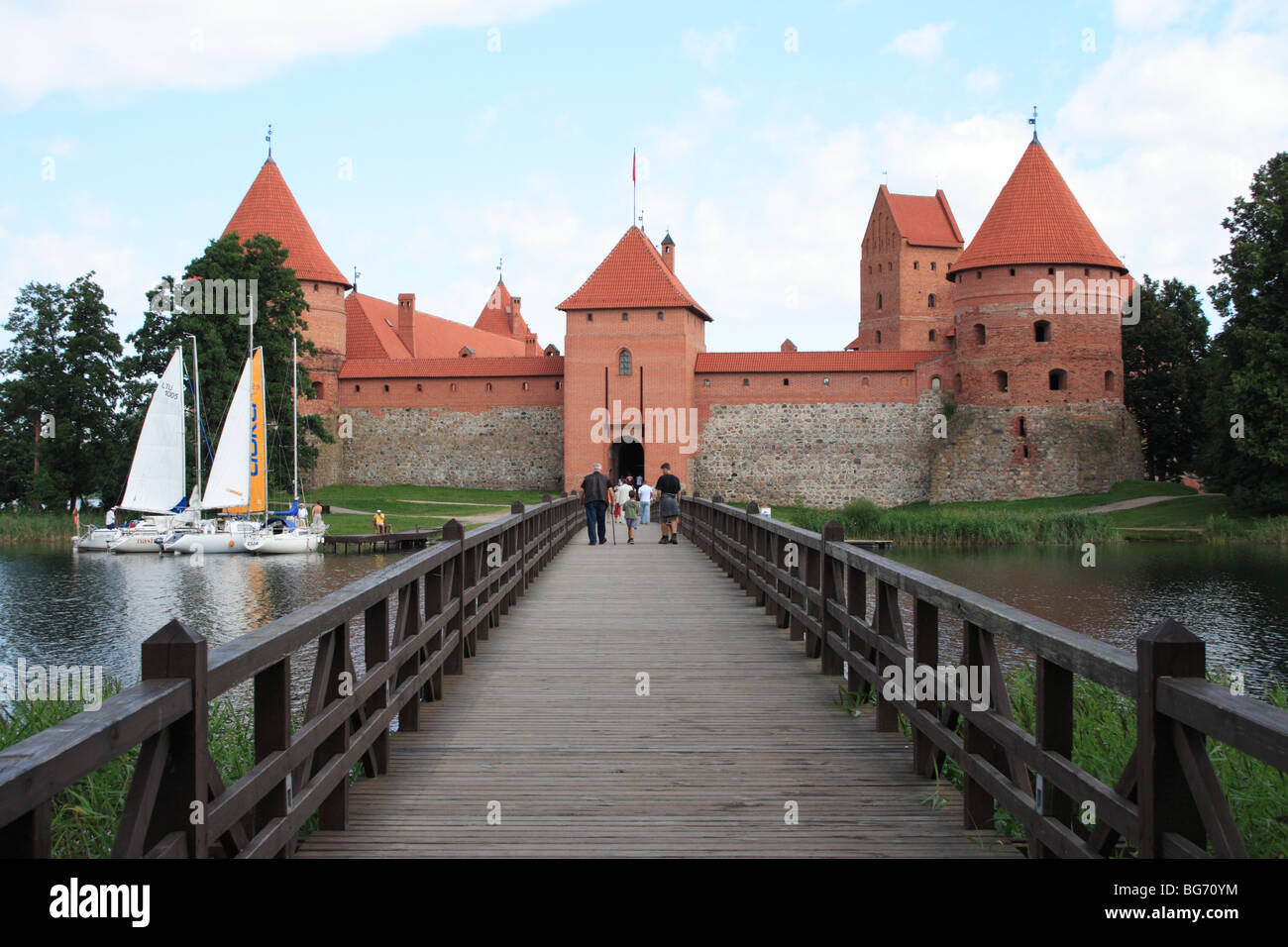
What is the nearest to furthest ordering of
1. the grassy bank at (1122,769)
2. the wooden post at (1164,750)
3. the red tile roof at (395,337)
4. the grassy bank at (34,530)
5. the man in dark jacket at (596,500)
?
the wooden post at (1164,750), the grassy bank at (1122,769), the man in dark jacket at (596,500), the grassy bank at (34,530), the red tile roof at (395,337)

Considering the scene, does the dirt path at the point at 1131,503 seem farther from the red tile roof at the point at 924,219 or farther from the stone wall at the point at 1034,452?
the red tile roof at the point at 924,219

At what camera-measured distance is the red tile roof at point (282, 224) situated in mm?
38375

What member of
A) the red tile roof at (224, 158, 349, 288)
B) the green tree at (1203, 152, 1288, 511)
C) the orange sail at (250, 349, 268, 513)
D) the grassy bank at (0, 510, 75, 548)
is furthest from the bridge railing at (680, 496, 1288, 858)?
the red tile roof at (224, 158, 349, 288)

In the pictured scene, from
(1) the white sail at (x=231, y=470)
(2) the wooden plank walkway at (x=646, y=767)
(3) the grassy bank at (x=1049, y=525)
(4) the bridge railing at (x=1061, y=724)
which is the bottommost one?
(3) the grassy bank at (x=1049, y=525)

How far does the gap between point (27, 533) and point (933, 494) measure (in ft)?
90.1

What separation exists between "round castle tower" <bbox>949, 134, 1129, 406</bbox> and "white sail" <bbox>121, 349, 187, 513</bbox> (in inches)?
961

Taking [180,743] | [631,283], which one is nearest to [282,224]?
[631,283]

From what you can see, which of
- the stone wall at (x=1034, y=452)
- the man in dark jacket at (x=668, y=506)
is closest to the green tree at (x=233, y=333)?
the man in dark jacket at (x=668, y=506)

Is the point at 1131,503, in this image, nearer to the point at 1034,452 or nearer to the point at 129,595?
the point at 1034,452

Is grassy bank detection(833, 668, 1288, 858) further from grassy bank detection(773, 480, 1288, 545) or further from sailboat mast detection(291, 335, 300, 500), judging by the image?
sailboat mast detection(291, 335, 300, 500)

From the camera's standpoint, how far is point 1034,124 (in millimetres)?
37406

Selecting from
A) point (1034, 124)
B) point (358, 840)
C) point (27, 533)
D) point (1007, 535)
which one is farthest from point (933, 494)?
point (358, 840)

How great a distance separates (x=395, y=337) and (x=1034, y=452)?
26190 mm

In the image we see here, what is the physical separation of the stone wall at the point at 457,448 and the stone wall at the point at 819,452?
18.2ft
